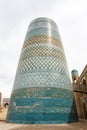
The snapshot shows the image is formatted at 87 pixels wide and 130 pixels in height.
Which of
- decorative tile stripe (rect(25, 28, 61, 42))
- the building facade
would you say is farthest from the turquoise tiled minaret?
the building facade

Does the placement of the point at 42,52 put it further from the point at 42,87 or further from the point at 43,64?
the point at 42,87

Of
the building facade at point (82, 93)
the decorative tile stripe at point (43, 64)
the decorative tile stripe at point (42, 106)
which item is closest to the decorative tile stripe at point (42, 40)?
the decorative tile stripe at point (43, 64)

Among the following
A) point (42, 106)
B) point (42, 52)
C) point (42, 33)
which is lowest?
point (42, 106)

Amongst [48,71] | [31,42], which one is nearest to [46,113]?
[48,71]

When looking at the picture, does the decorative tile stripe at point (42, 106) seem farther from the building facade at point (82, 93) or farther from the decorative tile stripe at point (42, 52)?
the building facade at point (82, 93)

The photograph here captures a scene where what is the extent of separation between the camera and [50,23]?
11.7 metres

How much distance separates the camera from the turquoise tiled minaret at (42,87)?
23.9ft

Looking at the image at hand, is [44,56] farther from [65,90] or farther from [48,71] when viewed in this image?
[65,90]

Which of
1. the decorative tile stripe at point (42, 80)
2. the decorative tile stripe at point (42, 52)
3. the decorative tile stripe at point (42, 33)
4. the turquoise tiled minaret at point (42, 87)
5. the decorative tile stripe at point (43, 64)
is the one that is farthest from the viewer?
the decorative tile stripe at point (42, 33)

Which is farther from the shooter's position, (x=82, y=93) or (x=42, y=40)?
(x=82, y=93)

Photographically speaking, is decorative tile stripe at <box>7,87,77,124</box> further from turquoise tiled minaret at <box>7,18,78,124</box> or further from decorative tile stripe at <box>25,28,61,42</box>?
decorative tile stripe at <box>25,28,61,42</box>

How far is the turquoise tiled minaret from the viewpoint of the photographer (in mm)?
7293

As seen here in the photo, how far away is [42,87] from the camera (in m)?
7.88

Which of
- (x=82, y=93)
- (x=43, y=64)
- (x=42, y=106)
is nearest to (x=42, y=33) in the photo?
(x=43, y=64)
